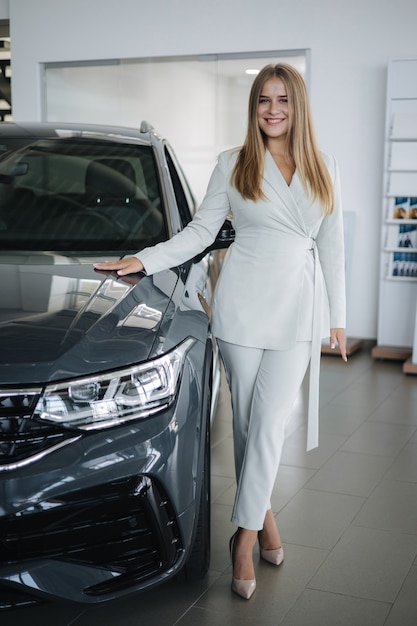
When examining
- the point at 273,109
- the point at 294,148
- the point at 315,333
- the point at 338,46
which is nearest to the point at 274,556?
the point at 315,333

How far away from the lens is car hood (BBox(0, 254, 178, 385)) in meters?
1.71

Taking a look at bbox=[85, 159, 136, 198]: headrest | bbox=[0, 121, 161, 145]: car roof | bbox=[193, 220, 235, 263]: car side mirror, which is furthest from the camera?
bbox=[0, 121, 161, 145]: car roof

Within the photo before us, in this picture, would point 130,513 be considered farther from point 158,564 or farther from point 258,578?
point 258,578

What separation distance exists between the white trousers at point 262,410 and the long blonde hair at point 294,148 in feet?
1.40

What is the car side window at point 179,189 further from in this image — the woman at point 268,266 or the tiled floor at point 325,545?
the tiled floor at point 325,545

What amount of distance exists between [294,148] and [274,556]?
3.96 ft

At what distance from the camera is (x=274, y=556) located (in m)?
2.41

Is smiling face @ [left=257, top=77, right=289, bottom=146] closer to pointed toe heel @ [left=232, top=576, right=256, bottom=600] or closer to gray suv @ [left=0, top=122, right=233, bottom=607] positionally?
gray suv @ [left=0, top=122, right=233, bottom=607]

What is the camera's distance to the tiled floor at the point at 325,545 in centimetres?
210

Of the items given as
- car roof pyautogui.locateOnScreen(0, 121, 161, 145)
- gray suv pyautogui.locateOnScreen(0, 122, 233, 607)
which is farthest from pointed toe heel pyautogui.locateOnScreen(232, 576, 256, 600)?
car roof pyautogui.locateOnScreen(0, 121, 161, 145)

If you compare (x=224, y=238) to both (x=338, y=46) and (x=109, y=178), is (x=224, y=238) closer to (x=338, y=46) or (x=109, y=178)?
(x=109, y=178)

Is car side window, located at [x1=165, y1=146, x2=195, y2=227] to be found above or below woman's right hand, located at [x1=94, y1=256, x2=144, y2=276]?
above

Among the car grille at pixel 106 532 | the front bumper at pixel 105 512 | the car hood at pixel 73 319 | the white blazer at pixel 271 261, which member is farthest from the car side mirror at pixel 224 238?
the car grille at pixel 106 532

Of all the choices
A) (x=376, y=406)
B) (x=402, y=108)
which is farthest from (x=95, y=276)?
(x=402, y=108)
